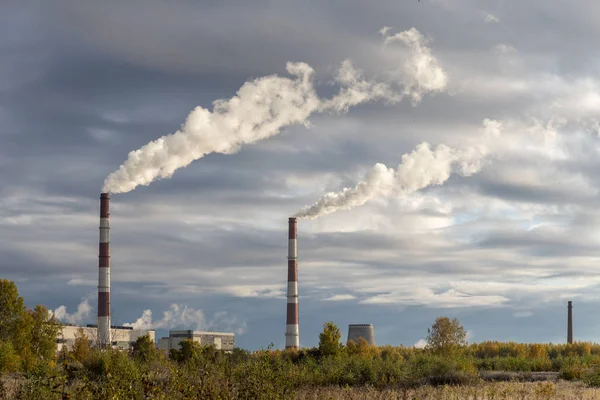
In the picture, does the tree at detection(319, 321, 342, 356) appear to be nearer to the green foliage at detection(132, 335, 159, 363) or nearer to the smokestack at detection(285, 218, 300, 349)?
the green foliage at detection(132, 335, 159, 363)

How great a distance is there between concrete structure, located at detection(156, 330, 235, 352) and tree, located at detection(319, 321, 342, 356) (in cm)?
3580

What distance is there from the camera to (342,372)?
30.9 m

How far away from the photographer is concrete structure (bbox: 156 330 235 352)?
267ft

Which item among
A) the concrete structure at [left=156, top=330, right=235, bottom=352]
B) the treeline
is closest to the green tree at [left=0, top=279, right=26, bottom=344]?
the treeline

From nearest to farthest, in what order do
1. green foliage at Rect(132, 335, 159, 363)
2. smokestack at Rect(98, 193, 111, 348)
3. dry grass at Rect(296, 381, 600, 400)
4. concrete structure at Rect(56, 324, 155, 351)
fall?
dry grass at Rect(296, 381, 600, 400), green foliage at Rect(132, 335, 159, 363), smokestack at Rect(98, 193, 111, 348), concrete structure at Rect(56, 324, 155, 351)

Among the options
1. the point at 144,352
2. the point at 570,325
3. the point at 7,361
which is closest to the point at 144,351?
the point at 144,352

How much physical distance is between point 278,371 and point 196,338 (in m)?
64.9

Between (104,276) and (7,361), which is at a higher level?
(104,276)

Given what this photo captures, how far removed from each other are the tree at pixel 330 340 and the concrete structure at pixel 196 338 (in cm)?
3580

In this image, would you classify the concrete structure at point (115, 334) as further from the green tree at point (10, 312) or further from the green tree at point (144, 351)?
the green tree at point (144, 351)

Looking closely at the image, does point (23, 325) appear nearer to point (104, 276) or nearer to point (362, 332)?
point (104, 276)

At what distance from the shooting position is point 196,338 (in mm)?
81438

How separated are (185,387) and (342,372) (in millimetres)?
16606

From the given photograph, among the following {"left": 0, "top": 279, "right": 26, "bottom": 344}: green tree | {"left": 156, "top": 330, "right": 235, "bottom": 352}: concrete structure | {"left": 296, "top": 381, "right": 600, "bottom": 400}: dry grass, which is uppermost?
{"left": 0, "top": 279, "right": 26, "bottom": 344}: green tree
